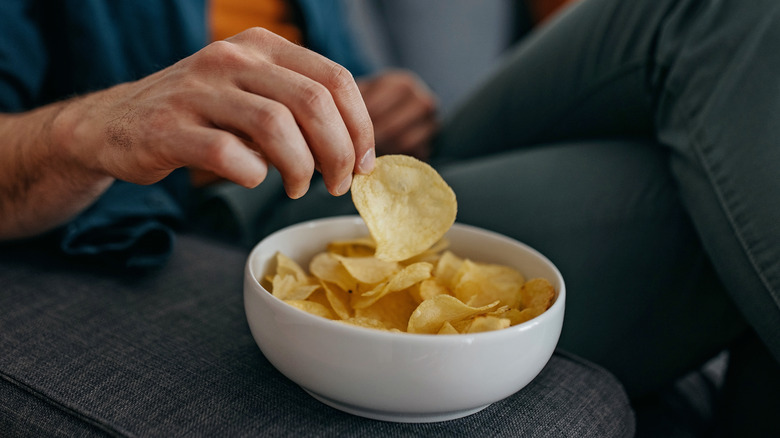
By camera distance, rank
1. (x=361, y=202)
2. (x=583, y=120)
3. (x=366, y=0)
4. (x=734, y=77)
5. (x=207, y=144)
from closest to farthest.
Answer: (x=207, y=144), (x=361, y=202), (x=734, y=77), (x=583, y=120), (x=366, y=0)

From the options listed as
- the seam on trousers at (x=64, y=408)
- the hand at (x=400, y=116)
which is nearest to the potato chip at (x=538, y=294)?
the seam on trousers at (x=64, y=408)

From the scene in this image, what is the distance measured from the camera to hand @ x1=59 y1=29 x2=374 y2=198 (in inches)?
15.6

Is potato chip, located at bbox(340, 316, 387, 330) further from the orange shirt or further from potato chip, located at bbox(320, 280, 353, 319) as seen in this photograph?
the orange shirt

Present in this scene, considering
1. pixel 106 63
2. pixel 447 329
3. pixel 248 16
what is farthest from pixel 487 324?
pixel 248 16

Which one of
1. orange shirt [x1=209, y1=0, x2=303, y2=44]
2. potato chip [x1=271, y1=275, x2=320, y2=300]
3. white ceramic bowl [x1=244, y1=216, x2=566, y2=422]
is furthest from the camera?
orange shirt [x1=209, y1=0, x2=303, y2=44]

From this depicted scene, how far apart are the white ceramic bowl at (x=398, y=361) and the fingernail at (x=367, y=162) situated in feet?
0.43

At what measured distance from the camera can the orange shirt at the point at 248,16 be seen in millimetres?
1073

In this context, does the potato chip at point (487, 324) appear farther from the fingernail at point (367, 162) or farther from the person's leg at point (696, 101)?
the person's leg at point (696, 101)

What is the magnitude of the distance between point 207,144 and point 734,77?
57 centimetres

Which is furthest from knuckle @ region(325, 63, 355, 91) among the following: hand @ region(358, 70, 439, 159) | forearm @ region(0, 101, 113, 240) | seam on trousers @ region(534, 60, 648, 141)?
hand @ region(358, 70, 439, 159)

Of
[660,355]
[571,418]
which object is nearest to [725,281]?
[660,355]

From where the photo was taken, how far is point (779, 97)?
0.57 metres

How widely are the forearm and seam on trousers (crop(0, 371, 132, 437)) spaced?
200 millimetres

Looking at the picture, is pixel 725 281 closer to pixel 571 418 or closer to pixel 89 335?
pixel 571 418
